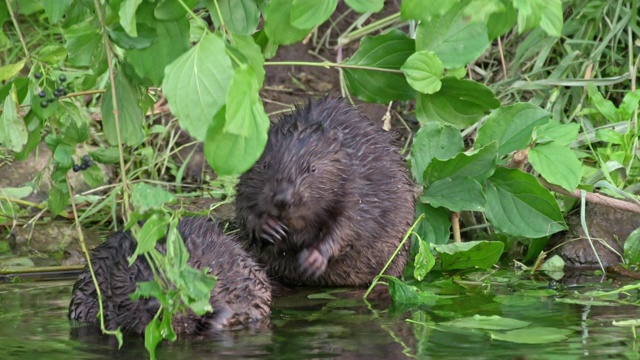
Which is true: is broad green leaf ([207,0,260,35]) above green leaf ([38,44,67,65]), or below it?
above

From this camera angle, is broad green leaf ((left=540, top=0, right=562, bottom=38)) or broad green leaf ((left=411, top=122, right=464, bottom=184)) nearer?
broad green leaf ((left=540, top=0, right=562, bottom=38))

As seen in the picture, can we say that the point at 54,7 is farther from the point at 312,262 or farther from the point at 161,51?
the point at 312,262

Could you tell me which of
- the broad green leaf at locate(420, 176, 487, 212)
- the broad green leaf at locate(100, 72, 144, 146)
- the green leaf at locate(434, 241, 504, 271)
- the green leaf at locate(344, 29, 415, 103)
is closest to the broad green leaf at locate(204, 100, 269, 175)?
the broad green leaf at locate(100, 72, 144, 146)

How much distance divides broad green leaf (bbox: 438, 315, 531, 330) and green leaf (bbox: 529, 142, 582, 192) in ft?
3.26

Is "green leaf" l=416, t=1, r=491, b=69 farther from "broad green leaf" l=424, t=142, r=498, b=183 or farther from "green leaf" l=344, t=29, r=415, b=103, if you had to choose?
"broad green leaf" l=424, t=142, r=498, b=183

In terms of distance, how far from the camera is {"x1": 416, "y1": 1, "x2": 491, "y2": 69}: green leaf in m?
3.86

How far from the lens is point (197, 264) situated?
3.81 meters

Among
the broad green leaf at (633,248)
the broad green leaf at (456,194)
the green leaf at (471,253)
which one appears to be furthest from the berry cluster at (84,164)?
the broad green leaf at (633,248)

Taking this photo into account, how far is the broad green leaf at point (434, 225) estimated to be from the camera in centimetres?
476

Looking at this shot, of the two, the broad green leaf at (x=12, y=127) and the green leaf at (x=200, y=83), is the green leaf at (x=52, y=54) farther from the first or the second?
the green leaf at (x=200, y=83)

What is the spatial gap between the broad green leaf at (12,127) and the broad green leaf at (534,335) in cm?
160

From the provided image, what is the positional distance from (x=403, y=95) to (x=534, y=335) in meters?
1.12

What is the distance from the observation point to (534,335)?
3398mm

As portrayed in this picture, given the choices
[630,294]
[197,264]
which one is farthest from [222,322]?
[630,294]
